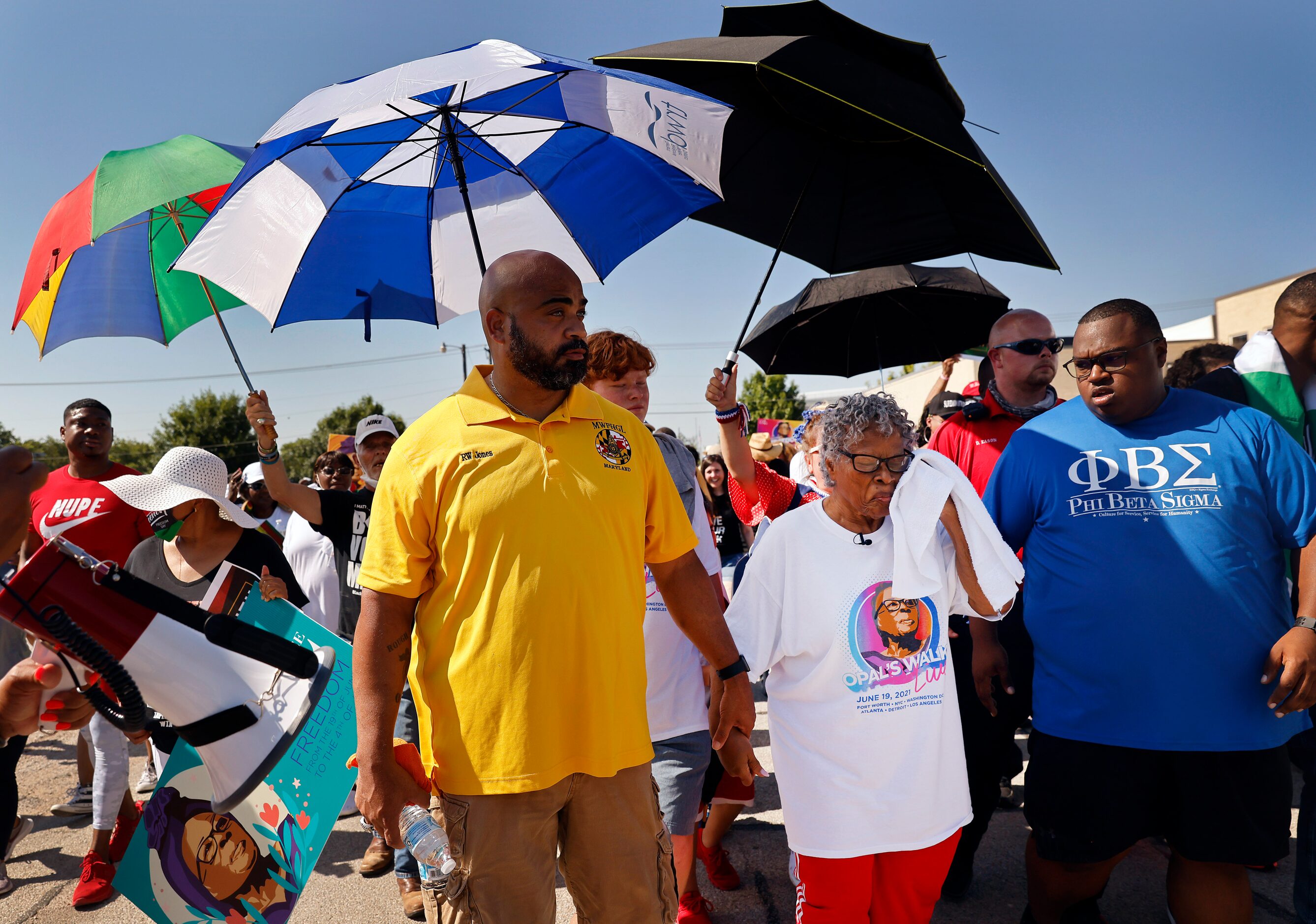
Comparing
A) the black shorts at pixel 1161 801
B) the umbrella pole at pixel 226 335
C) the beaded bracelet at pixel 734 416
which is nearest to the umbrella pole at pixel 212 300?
the umbrella pole at pixel 226 335

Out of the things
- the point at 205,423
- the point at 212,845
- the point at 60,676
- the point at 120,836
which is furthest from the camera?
the point at 205,423

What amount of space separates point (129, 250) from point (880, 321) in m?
4.88

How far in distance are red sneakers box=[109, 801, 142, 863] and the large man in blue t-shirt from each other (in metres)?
4.15

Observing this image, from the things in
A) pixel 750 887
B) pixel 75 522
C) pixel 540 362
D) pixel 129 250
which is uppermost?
pixel 129 250

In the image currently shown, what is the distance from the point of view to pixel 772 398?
168 feet

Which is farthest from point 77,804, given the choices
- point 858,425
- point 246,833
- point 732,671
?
point 858,425

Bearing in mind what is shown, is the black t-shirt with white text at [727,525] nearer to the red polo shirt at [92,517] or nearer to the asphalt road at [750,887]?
the asphalt road at [750,887]

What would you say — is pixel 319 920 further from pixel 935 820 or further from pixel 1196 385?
pixel 1196 385

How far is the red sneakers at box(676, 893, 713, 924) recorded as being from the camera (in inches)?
126

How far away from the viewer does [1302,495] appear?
256 cm

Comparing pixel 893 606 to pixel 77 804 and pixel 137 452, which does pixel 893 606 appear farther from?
pixel 137 452

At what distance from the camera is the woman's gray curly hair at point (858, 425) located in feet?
8.54

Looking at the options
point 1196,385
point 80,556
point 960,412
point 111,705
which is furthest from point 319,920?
point 1196,385

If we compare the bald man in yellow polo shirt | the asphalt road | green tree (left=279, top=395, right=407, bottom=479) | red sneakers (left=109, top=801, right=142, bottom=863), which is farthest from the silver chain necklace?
green tree (left=279, top=395, right=407, bottom=479)
